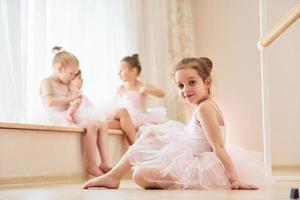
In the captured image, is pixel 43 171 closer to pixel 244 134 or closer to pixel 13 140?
pixel 13 140

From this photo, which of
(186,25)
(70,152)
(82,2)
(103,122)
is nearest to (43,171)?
(70,152)

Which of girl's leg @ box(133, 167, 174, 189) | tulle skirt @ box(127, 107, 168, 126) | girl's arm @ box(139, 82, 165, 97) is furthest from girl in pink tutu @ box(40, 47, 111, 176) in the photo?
girl's leg @ box(133, 167, 174, 189)

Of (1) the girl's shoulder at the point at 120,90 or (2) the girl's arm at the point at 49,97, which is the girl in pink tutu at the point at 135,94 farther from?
(2) the girl's arm at the point at 49,97

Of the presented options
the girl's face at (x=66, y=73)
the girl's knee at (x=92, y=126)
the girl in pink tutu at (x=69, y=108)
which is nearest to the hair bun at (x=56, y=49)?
the girl in pink tutu at (x=69, y=108)

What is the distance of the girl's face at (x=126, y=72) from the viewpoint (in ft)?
12.2

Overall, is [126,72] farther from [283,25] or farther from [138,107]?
[283,25]

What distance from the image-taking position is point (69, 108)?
3066mm

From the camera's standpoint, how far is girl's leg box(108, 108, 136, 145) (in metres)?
3.50

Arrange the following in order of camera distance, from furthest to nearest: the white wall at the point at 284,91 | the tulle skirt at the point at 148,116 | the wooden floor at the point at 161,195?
1. the white wall at the point at 284,91
2. the tulle skirt at the point at 148,116
3. the wooden floor at the point at 161,195

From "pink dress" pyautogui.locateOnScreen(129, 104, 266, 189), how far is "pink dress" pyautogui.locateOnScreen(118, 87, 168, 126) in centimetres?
158

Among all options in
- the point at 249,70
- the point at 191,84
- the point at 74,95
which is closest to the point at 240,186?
the point at 191,84

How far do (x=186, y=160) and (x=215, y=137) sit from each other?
135mm

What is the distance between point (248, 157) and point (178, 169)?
299 millimetres

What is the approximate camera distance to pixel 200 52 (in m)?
4.62
